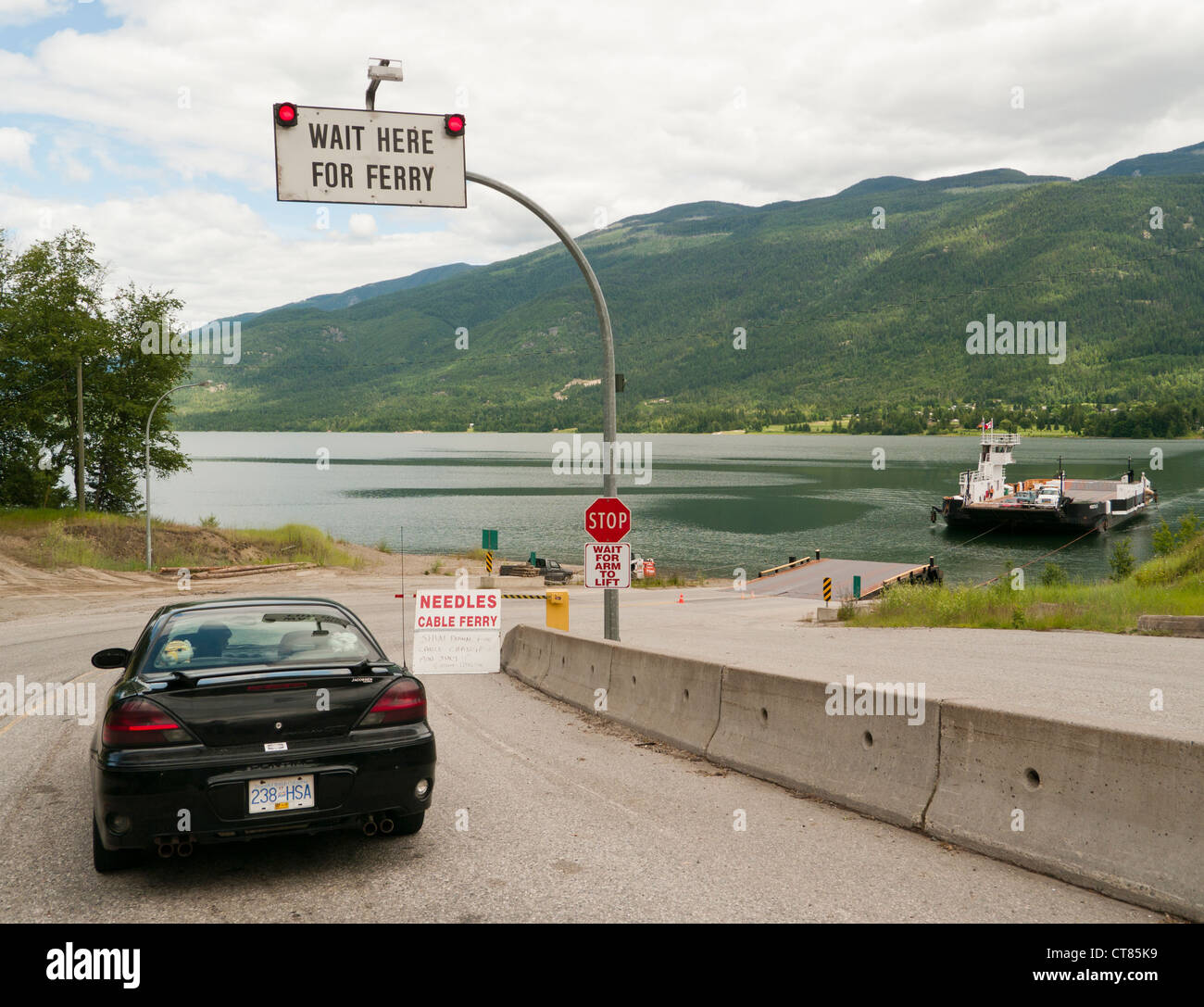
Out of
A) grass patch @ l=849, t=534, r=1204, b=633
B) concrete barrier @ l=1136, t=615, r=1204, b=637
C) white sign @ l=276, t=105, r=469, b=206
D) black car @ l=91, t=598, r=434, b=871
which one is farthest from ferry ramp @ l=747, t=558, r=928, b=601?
black car @ l=91, t=598, r=434, b=871

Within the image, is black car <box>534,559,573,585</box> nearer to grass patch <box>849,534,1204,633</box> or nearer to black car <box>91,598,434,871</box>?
grass patch <box>849,534,1204,633</box>

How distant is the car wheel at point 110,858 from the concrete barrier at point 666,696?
476cm

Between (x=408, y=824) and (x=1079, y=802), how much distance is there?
397cm

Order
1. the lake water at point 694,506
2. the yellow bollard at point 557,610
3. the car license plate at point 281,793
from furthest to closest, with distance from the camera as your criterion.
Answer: the lake water at point 694,506, the yellow bollard at point 557,610, the car license plate at point 281,793

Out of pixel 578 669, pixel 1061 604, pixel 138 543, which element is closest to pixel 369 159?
pixel 578 669

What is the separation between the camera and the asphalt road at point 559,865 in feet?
15.7

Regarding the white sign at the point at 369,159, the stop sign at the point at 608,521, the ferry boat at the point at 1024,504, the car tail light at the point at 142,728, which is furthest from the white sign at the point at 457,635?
the ferry boat at the point at 1024,504

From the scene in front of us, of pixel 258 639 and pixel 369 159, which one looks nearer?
pixel 258 639

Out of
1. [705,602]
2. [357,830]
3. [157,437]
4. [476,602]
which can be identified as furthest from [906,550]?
[357,830]

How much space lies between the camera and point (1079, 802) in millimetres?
5180

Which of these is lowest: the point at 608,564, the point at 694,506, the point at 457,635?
the point at 694,506

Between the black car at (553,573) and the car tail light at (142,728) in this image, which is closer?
the car tail light at (142,728)

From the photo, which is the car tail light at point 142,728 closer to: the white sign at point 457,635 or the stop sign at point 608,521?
the stop sign at point 608,521

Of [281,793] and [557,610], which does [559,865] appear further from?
[557,610]
